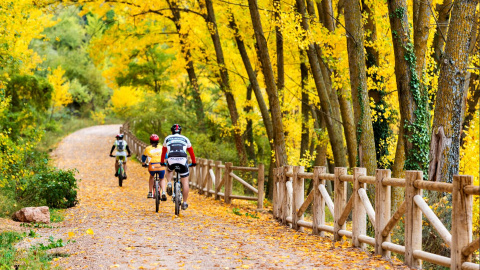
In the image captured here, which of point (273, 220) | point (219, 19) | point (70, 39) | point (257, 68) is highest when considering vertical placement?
point (70, 39)

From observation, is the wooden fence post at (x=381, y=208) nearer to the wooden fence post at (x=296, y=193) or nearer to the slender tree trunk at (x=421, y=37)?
the wooden fence post at (x=296, y=193)

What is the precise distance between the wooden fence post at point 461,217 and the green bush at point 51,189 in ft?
33.9

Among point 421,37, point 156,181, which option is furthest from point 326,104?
point 156,181

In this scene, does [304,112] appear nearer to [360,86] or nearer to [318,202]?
[360,86]

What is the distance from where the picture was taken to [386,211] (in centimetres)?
802

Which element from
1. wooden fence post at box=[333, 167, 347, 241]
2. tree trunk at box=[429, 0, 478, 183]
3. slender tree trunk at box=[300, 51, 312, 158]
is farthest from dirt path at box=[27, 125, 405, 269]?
slender tree trunk at box=[300, 51, 312, 158]

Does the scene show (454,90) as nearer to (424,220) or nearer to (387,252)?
(424,220)

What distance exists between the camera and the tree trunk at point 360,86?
12336mm

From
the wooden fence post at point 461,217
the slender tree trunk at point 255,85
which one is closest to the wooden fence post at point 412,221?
the wooden fence post at point 461,217

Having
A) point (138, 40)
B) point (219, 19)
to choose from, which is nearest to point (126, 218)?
point (219, 19)

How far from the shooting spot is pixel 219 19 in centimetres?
2181

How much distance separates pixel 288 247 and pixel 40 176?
24.7 feet

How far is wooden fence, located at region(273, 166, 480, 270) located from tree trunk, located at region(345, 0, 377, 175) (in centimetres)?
167

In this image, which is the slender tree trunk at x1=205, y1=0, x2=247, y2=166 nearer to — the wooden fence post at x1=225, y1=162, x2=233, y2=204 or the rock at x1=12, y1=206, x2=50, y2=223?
the wooden fence post at x1=225, y1=162, x2=233, y2=204
